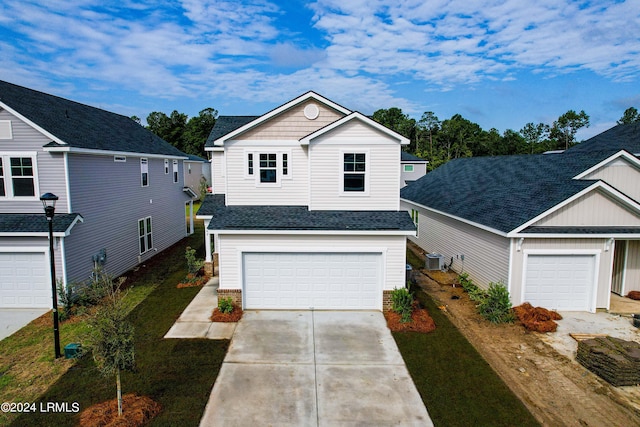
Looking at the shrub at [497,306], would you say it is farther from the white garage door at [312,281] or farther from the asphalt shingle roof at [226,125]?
the asphalt shingle roof at [226,125]

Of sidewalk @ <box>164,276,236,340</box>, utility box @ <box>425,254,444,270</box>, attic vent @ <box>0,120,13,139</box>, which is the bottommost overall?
sidewalk @ <box>164,276,236,340</box>

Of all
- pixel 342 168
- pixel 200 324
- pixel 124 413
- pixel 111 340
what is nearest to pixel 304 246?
pixel 342 168

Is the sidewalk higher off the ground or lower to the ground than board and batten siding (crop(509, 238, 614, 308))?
lower

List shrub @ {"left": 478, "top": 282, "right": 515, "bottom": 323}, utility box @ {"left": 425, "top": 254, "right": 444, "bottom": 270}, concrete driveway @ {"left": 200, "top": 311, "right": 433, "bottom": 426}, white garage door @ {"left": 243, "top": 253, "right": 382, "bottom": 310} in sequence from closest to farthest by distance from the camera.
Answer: concrete driveway @ {"left": 200, "top": 311, "right": 433, "bottom": 426}, shrub @ {"left": 478, "top": 282, "right": 515, "bottom": 323}, white garage door @ {"left": 243, "top": 253, "right": 382, "bottom": 310}, utility box @ {"left": 425, "top": 254, "right": 444, "bottom": 270}

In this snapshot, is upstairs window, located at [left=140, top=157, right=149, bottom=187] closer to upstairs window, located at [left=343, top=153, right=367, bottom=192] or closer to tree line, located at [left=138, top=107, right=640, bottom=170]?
upstairs window, located at [left=343, top=153, right=367, bottom=192]

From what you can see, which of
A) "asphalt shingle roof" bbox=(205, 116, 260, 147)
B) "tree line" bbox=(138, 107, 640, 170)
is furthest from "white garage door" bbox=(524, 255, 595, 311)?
"tree line" bbox=(138, 107, 640, 170)

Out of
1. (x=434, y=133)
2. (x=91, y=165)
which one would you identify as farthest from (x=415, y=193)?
(x=434, y=133)

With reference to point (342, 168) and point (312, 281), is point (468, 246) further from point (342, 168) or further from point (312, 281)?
point (312, 281)
